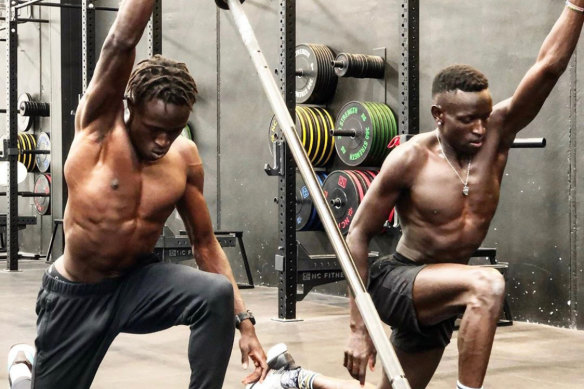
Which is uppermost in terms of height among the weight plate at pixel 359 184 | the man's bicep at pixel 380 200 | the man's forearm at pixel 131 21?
the man's forearm at pixel 131 21

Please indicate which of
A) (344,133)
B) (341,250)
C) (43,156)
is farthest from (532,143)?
(43,156)

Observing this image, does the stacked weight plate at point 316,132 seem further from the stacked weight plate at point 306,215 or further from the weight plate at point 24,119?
the weight plate at point 24,119

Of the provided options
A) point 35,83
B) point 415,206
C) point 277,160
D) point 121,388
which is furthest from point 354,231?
point 35,83

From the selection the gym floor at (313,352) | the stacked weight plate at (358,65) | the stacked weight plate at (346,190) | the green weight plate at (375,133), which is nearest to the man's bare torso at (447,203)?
the gym floor at (313,352)

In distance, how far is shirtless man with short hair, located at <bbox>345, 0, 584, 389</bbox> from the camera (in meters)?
2.65

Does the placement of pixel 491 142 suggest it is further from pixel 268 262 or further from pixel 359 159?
pixel 268 262

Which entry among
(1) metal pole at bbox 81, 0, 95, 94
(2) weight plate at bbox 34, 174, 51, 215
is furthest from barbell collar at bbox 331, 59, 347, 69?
(2) weight plate at bbox 34, 174, 51, 215

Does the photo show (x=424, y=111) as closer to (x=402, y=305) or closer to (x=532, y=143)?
(x=532, y=143)

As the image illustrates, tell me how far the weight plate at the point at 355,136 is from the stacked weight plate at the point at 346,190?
0.15 m

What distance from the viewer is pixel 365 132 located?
655cm

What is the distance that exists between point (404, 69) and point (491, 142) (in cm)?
234

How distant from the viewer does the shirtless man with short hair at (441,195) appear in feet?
8.68

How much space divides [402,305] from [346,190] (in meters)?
3.85

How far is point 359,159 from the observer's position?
6.66 metres
